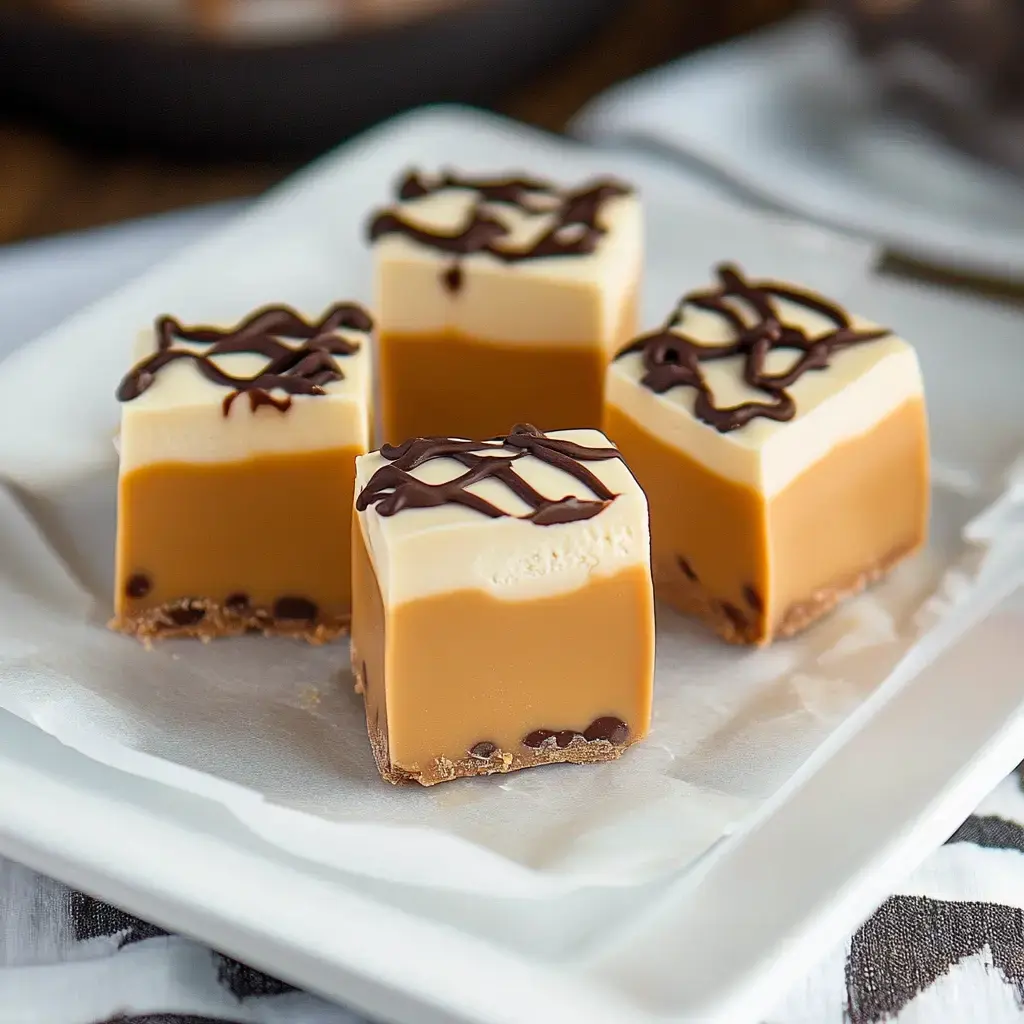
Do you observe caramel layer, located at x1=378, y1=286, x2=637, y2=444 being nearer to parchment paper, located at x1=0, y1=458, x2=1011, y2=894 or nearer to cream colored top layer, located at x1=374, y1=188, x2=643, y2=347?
cream colored top layer, located at x1=374, y1=188, x2=643, y2=347

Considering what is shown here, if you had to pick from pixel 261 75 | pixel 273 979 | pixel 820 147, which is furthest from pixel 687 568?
pixel 261 75

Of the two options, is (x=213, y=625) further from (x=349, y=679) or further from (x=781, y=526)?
(x=781, y=526)

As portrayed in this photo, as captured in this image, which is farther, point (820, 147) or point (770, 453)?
point (820, 147)

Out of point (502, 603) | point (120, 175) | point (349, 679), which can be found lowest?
point (120, 175)

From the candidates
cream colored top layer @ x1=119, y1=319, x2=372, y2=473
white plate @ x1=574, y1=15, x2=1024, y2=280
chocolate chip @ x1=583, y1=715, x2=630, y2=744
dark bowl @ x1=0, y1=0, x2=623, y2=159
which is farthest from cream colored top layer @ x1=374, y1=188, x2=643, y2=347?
dark bowl @ x1=0, y1=0, x2=623, y2=159

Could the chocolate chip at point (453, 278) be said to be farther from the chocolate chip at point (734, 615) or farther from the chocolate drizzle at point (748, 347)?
the chocolate chip at point (734, 615)

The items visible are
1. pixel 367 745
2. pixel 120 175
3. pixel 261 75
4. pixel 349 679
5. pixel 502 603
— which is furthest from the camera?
pixel 120 175

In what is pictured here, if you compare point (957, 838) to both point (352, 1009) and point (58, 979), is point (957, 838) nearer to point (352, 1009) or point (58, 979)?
point (352, 1009)

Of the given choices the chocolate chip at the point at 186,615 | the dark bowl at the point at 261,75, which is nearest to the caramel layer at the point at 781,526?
the chocolate chip at the point at 186,615

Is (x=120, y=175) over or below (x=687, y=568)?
below
